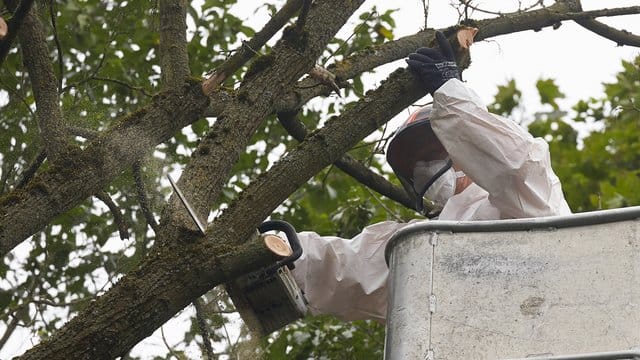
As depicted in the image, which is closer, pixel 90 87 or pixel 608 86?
pixel 90 87

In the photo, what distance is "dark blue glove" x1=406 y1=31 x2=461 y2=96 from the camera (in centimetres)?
406

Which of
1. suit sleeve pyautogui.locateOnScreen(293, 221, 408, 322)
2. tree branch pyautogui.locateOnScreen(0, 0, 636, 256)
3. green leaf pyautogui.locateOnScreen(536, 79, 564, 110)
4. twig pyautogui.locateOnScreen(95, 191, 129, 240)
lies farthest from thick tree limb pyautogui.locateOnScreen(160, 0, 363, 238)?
green leaf pyautogui.locateOnScreen(536, 79, 564, 110)

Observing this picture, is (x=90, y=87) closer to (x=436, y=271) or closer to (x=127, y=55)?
(x=127, y=55)

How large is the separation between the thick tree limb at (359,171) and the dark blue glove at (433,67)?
814 mm

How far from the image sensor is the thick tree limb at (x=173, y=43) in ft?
14.0

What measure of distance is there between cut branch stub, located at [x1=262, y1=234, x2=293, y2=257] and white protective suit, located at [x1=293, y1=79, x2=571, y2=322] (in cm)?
84

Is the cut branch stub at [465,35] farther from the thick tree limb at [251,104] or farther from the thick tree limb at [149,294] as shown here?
the thick tree limb at [149,294]

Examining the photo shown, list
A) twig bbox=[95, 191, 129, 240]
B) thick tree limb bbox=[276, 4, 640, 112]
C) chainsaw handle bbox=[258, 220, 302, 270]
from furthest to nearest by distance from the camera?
1. thick tree limb bbox=[276, 4, 640, 112]
2. twig bbox=[95, 191, 129, 240]
3. chainsaw handle bbox=[258, 220, 302, 270]

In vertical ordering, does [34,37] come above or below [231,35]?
below

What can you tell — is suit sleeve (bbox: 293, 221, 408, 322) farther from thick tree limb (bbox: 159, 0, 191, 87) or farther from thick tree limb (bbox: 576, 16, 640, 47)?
thick tree limb (bbox: 576, 16, 640, 47)

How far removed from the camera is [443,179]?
445cm

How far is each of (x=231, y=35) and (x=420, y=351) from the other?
446 cm

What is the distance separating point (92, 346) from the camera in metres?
3.14

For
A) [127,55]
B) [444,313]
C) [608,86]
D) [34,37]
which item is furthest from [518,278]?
[608,86]
